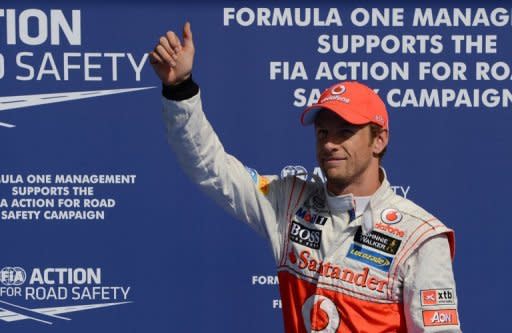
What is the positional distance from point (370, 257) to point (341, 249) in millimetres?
65

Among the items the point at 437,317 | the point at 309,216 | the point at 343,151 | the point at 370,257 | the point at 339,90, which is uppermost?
the point at 339,90

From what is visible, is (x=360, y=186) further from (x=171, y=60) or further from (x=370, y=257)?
(x=171, y=60)

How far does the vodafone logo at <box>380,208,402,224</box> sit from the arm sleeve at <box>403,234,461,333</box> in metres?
0.09

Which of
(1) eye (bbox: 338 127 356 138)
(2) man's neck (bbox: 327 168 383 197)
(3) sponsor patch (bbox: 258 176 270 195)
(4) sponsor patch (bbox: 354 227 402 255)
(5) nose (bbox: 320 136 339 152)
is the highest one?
(1) eye (bbox: 338 127 356 138)

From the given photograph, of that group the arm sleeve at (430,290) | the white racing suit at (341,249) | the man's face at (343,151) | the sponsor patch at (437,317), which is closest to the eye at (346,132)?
the man's face at (343,151)

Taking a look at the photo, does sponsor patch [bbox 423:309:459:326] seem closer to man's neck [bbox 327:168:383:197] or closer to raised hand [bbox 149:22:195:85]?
man's neck [bbox 327:168:383:197]

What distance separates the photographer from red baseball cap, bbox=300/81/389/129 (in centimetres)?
168

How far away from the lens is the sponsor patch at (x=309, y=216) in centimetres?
177

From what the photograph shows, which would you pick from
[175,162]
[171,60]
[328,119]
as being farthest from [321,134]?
[175,162]

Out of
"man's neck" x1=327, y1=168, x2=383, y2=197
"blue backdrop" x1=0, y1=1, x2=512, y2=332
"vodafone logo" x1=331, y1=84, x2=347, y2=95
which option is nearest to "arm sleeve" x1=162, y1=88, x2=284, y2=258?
"man's neck" x1=327, y1=168, x2=383, y2=197

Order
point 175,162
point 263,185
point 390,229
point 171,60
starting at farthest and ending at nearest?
point 175,162 < point 263,185 < point 390,229 < point 171,60

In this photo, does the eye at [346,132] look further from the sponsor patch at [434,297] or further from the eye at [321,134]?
the sponsor patch at [434,297]

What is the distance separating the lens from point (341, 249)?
5.65ft

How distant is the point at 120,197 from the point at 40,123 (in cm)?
35
